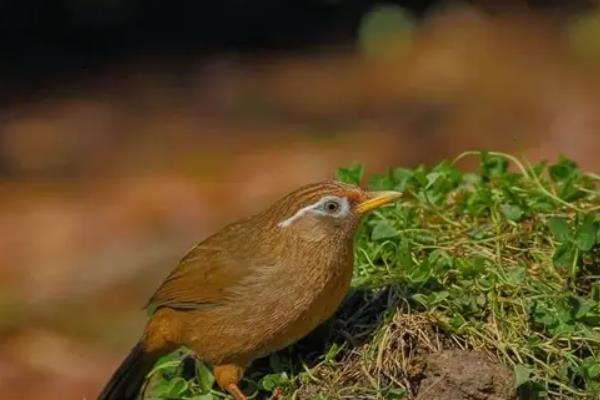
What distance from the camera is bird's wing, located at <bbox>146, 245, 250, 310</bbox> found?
244 inches

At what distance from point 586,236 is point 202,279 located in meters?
1.31

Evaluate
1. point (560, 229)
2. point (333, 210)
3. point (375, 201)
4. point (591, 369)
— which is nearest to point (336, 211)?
point (333, 210)

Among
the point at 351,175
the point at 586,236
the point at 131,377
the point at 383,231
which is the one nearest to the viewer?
the point at 586,236

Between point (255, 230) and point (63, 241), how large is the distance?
488 centimetres

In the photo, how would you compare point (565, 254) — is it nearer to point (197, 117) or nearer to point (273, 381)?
point (273, 381)

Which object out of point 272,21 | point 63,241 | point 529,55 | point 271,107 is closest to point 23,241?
point 63,241

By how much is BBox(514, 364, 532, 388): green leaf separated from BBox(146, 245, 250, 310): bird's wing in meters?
0.99

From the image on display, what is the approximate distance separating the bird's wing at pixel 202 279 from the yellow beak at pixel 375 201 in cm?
44

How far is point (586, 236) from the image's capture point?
6.08 m

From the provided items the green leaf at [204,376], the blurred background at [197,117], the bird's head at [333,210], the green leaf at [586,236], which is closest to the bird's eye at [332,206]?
the bird's head at [333,210]

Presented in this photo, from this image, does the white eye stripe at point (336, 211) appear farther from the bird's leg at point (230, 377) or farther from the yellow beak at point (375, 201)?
the bird's leg at point (230, 377)

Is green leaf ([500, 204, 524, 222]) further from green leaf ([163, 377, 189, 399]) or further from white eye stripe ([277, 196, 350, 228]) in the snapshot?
green leaf ([163, 377, 189, 399])

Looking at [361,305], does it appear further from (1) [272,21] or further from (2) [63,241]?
(1) [272,21]

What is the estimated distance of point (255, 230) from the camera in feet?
20.7
